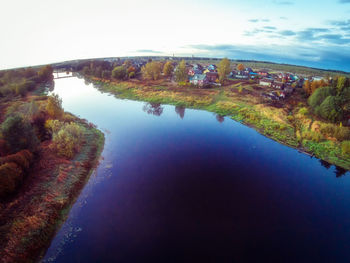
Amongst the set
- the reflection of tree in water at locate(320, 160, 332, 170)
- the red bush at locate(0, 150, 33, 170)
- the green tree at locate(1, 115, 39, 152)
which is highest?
the green tree at locate(1, 115, 39, 152)

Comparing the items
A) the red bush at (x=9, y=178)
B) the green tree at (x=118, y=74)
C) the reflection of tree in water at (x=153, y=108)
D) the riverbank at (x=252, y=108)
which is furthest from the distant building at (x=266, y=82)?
the red bush at (x=9, y=178)

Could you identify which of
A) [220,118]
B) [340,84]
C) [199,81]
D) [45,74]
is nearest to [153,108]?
[220,118]

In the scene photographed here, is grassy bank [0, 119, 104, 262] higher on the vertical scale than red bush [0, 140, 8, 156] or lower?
lower

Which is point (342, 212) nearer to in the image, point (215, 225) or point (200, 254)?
point (215, 225)

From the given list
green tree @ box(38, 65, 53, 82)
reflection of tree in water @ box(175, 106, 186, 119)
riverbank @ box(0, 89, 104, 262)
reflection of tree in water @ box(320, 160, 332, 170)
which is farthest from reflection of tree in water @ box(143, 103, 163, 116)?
green tree @ box(38, 65, 53, 82)

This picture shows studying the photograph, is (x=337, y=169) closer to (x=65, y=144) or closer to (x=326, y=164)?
(x=326, y=164)

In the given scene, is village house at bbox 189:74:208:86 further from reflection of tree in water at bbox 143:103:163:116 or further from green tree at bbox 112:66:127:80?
green tree at bbox 112:66:127:80

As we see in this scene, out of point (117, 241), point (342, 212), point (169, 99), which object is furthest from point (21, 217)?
point (169, 99)

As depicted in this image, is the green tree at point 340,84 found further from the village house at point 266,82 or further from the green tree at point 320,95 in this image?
the village house at point 266,82
